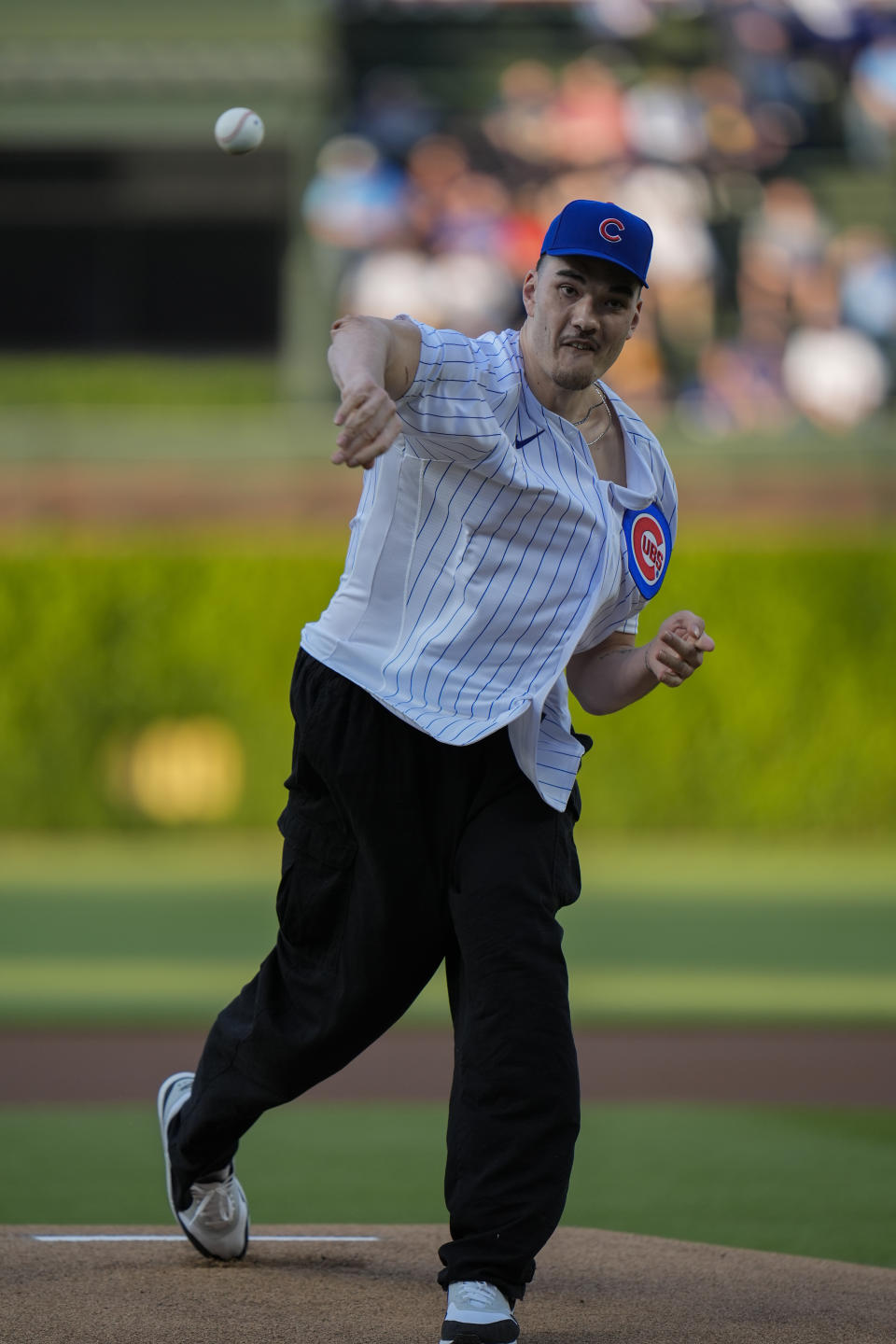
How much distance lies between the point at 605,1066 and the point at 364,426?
4.44m

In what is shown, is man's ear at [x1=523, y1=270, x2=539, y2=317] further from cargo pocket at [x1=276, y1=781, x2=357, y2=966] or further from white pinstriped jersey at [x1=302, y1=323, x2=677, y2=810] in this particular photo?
cargo pocket at [x1=276, y1=781, x2=357, y2=966]

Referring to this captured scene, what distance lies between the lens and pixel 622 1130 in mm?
6020

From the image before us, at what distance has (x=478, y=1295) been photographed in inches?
130

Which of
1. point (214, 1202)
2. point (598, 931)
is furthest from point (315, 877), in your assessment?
point (598, 931)

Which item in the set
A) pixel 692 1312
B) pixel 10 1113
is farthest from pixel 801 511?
pixel 692 1312

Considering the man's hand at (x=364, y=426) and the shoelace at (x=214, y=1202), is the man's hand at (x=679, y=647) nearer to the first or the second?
the man's hand at (x=364, y=426)

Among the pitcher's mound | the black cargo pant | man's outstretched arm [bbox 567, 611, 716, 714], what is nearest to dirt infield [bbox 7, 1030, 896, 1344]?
the pitcher's mound

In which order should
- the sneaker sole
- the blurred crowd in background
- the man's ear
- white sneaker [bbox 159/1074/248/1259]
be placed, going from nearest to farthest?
1. the sneaker sole
2. the man's ear
3. white sneaker [bbox 159/1074/248/1259]
4. the blurred crowd in background

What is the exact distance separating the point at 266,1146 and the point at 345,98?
1779 cm

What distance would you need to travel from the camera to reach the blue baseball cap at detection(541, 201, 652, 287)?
3.50 metres

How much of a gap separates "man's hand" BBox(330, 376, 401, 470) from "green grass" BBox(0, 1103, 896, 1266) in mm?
2475

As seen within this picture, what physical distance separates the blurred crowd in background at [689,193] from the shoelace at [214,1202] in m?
15.2

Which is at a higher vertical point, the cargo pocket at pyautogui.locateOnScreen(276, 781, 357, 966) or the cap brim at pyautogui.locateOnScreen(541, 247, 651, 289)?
the cap brim at pyautogui.locateOnScreen(541, 247, 651, 289)

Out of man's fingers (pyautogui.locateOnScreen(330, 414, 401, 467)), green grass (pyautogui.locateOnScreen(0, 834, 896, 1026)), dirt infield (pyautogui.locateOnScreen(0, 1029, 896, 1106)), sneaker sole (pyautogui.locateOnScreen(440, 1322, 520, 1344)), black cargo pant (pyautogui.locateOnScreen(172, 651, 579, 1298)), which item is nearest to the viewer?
man's fingers (pyautogui.locateOnScreen(330, 414, 401, 467))
